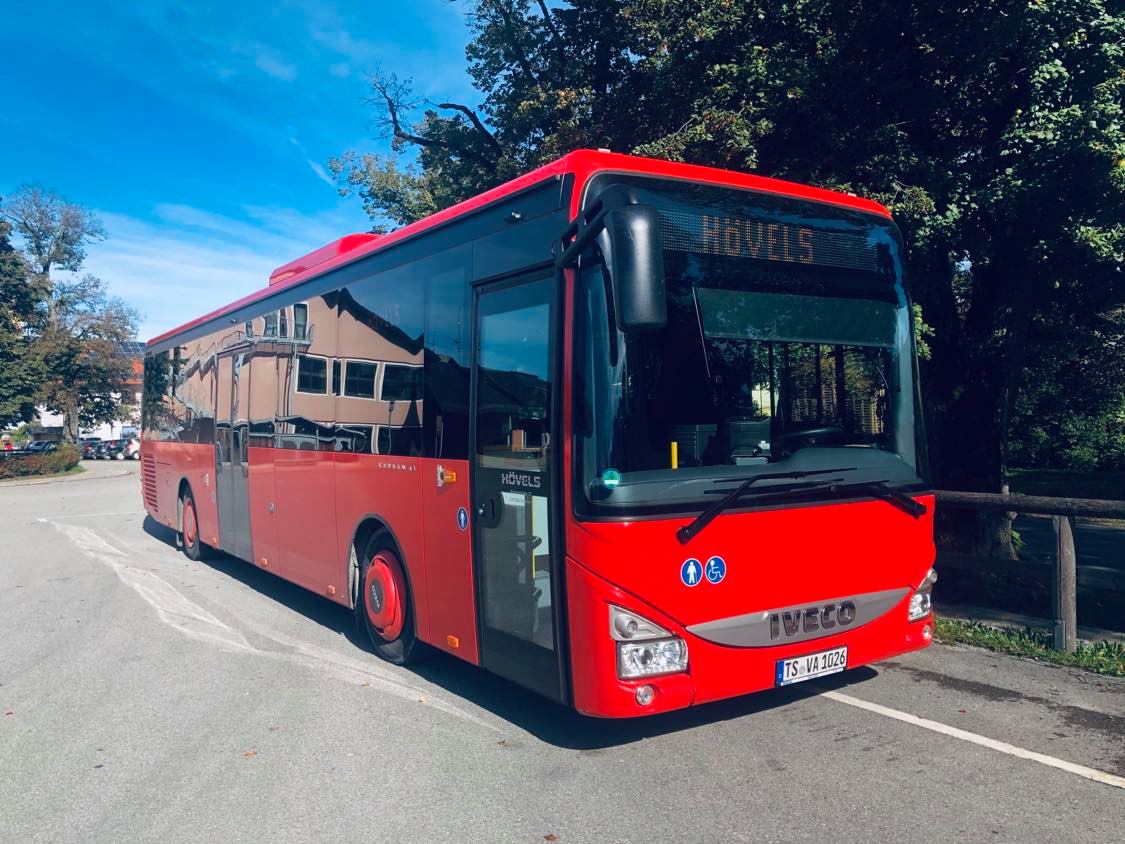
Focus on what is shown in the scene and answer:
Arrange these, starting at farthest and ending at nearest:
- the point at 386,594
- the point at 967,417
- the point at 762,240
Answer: the point at 967,417
the point at 386,594
the point at 762,240

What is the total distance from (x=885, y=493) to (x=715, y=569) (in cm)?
127

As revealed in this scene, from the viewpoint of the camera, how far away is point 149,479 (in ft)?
51.0

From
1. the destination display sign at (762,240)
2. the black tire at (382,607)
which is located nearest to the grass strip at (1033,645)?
the destination display sign at (762,240)

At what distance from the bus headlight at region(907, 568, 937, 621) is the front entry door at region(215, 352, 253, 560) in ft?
23.6

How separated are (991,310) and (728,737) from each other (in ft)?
28.4

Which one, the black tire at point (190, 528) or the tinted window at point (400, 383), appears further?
the black tire at point (190, 528)

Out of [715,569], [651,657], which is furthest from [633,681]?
[715,569]

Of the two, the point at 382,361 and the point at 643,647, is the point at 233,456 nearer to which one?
the point at 382,361

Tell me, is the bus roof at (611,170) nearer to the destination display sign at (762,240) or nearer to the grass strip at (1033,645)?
the destination display sign at (762,240)

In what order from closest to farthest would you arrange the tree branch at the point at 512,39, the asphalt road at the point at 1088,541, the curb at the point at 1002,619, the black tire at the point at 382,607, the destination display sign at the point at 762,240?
the destination display sign at the point at 762,240 → the black tire at the point at 382,607 → the curb at the point at 1002,619 → the asphalt road at the point at 1088,541 → the tree branch at the point at 512,39

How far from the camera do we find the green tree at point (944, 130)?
338 inches

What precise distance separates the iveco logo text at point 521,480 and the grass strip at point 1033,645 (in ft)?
14.3

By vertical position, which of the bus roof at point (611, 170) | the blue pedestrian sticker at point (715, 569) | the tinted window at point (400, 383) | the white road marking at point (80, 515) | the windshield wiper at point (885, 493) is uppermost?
the bus roof at point (611, 170)

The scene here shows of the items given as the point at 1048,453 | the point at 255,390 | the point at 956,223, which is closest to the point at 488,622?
the point at 255,390
